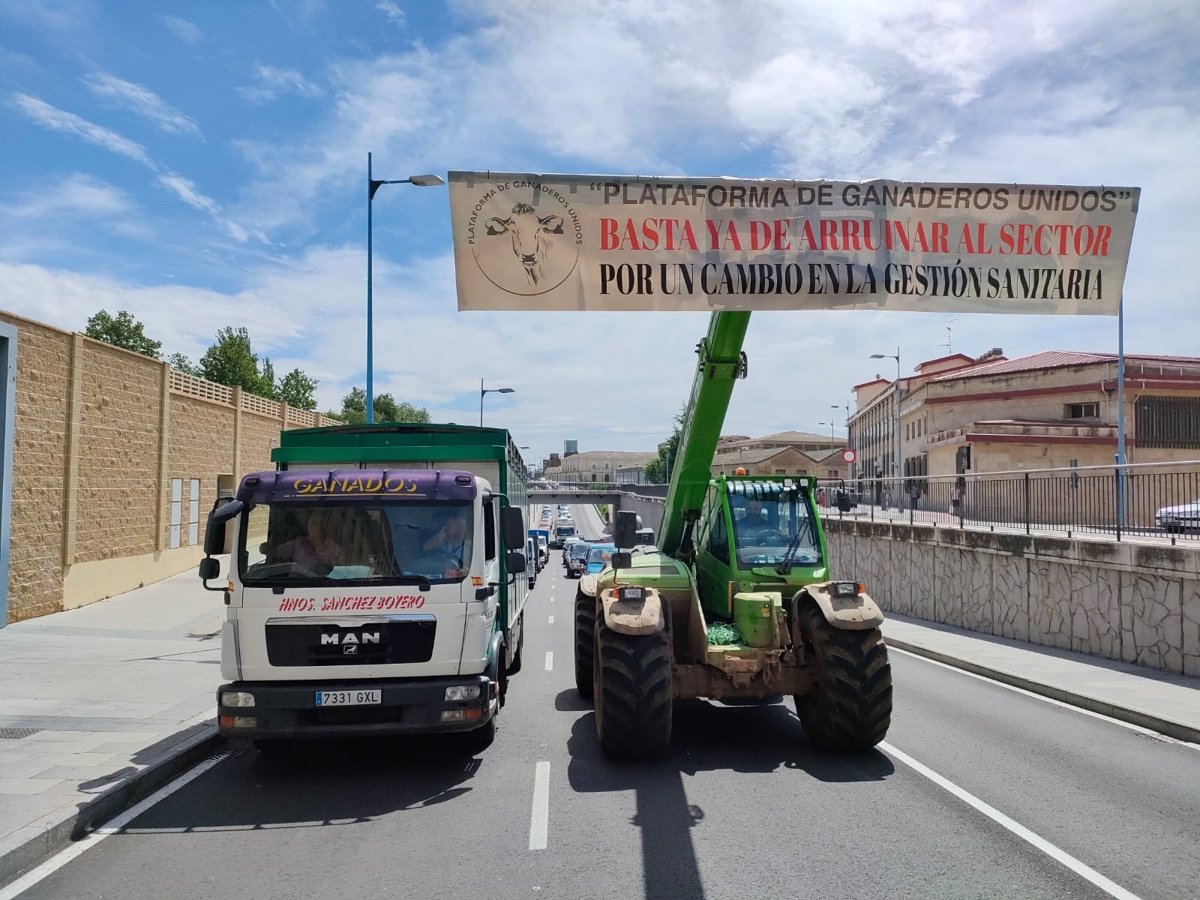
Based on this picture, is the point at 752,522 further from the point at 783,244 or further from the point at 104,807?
the point at 104,807

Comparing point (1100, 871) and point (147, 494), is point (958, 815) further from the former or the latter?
point (147, 494)

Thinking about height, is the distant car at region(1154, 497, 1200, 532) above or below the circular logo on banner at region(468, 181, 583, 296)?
below

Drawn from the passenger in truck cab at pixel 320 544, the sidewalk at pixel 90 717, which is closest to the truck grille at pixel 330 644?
the passenger in truck cab at pixel 320 544

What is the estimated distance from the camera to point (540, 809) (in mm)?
6445

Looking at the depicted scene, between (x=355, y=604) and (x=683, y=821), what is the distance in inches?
121

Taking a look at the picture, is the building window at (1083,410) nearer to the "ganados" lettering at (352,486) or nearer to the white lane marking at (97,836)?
the "ganados" lettering at (352,486)

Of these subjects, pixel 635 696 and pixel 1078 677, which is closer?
pixel 635 696

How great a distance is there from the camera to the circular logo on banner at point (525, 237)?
782 cm

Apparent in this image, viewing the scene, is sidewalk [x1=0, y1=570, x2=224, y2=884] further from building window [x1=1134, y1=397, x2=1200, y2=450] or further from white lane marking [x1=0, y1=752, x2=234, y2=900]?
building window [x1=1134, y1=397, x2=1200, y2=450]

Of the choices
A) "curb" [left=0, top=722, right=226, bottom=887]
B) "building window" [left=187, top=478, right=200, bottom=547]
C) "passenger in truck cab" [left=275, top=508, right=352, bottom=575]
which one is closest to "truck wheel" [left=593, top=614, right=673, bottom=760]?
"passenger in truck cab" [left=275, top=508, right=352, bottom=575]

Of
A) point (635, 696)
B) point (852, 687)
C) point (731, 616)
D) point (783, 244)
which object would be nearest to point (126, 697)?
point (635, 696)

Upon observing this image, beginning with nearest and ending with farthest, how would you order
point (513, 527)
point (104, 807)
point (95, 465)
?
1. point (104, 807)
2. point (513, 527)
3. point (95, 465)

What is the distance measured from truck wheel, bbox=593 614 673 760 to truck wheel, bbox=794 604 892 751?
1.43 metres

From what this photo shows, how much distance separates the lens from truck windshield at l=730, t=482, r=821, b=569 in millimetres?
8953
